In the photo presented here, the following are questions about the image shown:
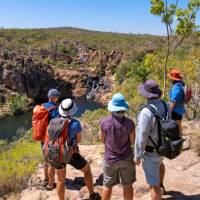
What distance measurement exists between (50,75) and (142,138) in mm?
83582

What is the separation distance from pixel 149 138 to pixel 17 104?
204ft

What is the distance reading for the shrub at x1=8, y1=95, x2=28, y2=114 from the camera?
65.4m

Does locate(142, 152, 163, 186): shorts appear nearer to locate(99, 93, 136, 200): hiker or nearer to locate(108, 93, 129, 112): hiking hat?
locate(99, 93, 136, 200): hiker

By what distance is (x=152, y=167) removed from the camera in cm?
544

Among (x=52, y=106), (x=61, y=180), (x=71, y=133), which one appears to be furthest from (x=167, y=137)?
(x=52, y=106)

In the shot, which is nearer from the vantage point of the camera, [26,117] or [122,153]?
[122,153]

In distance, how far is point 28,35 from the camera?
14062cm

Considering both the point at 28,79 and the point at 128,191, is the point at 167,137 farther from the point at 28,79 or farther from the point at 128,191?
the point at 28,79

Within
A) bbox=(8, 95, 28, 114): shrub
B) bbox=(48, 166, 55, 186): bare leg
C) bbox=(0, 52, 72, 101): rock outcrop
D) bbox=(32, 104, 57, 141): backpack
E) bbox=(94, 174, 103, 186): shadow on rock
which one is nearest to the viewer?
bbox=(32, 104, 57, 141): backpack

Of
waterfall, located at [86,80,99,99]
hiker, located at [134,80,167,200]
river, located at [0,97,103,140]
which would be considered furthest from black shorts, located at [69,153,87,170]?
waterfall, located at [86,80,99,99]

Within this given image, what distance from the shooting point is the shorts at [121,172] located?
5500 mm

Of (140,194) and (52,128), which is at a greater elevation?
(52,128)

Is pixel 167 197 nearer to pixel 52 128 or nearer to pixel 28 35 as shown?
pixel 52 128

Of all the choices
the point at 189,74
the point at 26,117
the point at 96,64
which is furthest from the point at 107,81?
the point at 189,74
